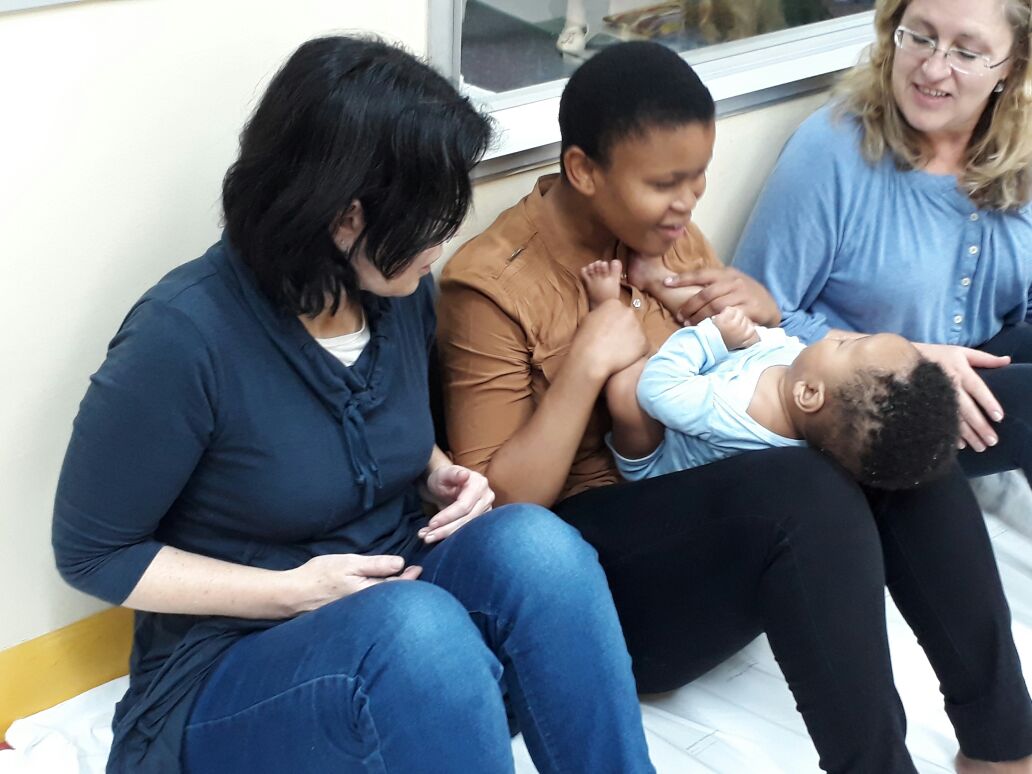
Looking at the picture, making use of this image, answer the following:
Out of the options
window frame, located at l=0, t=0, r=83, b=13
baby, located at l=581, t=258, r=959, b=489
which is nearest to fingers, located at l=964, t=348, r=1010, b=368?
baby, located at l=581, t=258, r=959, b=489

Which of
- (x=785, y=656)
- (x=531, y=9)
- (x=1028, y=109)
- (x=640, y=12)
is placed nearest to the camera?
(x=785, y=656)

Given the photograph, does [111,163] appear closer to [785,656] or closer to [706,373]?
[706,373]

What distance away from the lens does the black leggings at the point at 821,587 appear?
4.31 ft

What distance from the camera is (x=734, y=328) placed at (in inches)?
63.5

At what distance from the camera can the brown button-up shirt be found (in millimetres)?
1491

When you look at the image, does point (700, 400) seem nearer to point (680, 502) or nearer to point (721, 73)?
point (680, 502)

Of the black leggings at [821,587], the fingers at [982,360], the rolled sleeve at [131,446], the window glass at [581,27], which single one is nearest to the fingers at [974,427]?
the fingers at [982,360]

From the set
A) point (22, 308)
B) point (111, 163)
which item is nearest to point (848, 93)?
point (111, 163)

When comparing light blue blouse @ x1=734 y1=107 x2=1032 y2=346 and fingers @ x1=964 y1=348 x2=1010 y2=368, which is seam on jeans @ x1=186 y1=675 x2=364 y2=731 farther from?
fingers @ x1=964 y1=348 x2=1010 y2=368

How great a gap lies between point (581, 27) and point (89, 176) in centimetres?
105

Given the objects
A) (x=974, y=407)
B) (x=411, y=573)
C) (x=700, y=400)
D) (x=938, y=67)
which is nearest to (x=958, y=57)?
(x=938, y=67)

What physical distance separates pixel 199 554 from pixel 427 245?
42 cm

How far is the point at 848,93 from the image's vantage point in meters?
1.93

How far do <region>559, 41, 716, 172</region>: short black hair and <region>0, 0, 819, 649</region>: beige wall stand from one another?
0.86ft
